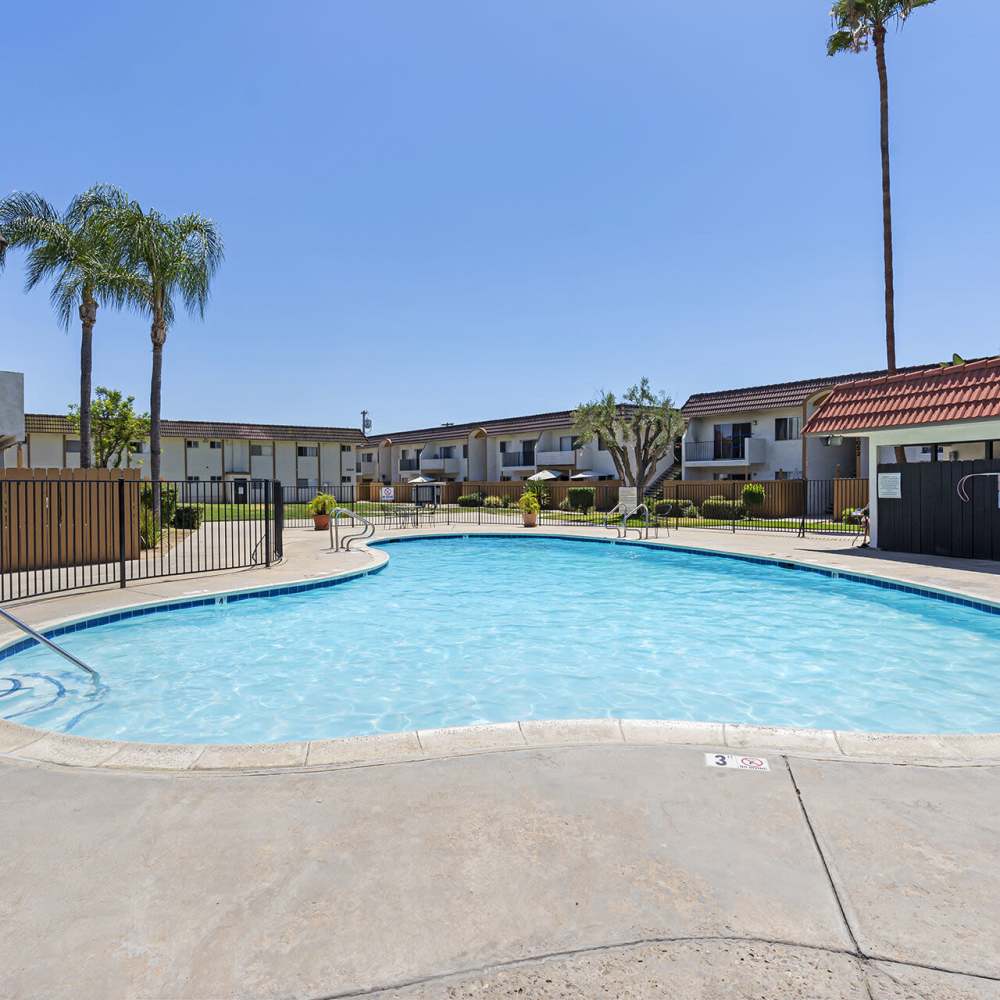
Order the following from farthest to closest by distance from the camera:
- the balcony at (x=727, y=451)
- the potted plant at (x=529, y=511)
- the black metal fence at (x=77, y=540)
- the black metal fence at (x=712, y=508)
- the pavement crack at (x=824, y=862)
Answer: the balcony at (x=727, y=451)
the potted plant at (x=529, y=511)
the black metal fence at (x=712, y=508)
the black metal fence at (x=77, y=540)
the pavement crack at (x=824, y=862)

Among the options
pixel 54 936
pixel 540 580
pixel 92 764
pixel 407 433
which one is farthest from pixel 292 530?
pixel 407 433

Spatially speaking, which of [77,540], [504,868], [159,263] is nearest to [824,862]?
[504,868]

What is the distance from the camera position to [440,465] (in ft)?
180

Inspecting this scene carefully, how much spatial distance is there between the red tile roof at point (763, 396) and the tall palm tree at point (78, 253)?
28832 millimetres

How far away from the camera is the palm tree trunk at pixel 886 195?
22.7 m

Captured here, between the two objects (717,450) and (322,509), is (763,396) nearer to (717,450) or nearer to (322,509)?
(717,450)

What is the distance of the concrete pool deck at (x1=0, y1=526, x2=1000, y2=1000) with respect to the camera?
225 centimetres

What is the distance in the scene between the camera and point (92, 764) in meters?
4.05

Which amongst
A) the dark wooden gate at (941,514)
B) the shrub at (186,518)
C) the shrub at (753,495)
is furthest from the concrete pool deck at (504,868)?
the shrub at (753,495)

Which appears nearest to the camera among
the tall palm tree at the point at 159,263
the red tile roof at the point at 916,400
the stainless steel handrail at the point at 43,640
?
the stainless steel handrail at the point at 43,640

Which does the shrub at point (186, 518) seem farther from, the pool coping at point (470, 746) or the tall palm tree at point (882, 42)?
the tall palm tree at point (882, 42)

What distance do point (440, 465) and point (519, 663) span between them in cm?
4678

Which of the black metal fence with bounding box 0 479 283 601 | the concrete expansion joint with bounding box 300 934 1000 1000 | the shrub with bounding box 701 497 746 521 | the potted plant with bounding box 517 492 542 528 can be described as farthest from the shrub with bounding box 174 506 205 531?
the concrete expansion joint with bounding box 300 934 1000 1000

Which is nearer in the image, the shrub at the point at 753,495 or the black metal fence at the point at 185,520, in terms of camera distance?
the black metal fence at the point at 185,520
